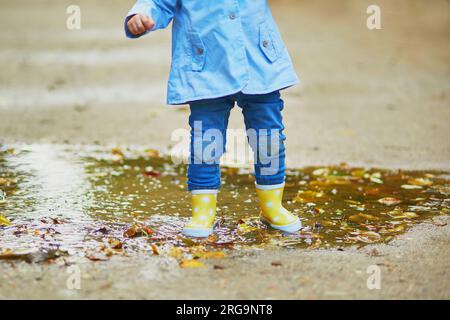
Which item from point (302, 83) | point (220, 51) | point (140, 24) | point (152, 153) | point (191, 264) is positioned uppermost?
point (140, 24)

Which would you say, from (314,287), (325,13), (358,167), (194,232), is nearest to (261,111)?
(194,232)

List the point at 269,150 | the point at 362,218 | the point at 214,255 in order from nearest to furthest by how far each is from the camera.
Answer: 1. the point at 214,255
2. the point at 269,150
3. the point at 362,218

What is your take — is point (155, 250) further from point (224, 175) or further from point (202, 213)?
point (224, 175)

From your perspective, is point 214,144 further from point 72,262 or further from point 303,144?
point 303,144

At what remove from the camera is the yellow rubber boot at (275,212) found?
2879mm

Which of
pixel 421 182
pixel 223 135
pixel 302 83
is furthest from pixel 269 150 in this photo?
pixel 302 83

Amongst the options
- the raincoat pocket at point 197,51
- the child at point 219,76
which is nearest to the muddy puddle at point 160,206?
the child at point 219,76

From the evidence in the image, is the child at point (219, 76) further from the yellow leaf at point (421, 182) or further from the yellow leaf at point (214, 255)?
the yellow leaf at point (421, 182)

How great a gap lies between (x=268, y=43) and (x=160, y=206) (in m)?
0.97

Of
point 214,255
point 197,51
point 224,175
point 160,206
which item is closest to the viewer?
point 214,255

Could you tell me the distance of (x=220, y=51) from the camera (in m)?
2.75

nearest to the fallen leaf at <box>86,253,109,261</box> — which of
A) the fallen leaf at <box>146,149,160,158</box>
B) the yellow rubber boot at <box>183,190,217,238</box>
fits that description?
the yellow rubber boot at <box>183,190,217,238</box>

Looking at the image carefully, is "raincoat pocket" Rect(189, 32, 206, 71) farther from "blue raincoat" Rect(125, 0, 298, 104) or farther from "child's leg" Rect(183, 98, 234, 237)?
"child's leg" Rect(183, 98, 234, 237)

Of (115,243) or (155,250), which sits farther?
(115,243)
